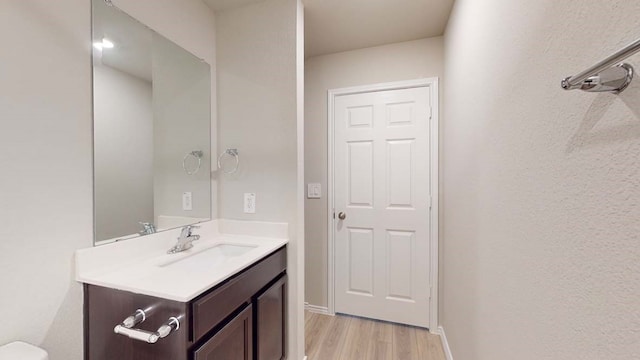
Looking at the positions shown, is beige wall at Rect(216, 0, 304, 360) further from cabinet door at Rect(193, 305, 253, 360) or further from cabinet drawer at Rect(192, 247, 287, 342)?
cabinet door at Rect(193, 305, 253, 360)

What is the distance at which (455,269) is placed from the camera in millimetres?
1705

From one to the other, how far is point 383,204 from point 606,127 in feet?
6.11

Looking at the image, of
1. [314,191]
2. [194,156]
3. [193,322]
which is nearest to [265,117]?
[194,156]

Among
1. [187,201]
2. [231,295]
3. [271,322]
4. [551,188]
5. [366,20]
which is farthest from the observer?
[366,20]

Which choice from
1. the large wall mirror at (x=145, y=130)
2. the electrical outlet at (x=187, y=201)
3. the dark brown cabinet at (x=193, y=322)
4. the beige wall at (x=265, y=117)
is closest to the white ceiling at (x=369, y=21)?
the beige wall at (x=265, y=117)

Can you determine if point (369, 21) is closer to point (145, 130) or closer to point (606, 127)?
point (145, 130)

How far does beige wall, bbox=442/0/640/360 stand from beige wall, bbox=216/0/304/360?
3.42 ft

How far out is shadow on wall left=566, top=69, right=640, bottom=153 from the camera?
0.43 m

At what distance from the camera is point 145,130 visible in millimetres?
1438

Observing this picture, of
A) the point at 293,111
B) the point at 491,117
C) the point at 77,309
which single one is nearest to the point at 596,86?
the point at 491,117

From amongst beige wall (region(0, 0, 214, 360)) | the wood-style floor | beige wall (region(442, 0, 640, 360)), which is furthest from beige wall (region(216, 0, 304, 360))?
beige wall (region(442, 0, 640, 360))

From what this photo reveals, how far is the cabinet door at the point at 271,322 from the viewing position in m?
1.38

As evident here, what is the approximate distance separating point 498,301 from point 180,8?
2303 millimetres

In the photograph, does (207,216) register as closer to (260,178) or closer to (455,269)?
(260,178)
